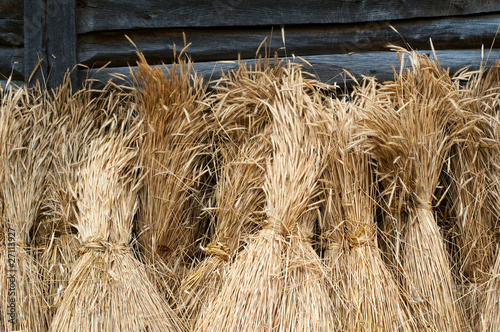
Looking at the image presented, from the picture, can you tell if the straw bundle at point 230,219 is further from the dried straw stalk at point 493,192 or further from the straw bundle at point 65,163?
the dried straw stalk at point 493,192

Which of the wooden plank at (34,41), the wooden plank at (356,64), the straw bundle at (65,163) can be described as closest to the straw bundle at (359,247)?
the wooden plank at (356,64)

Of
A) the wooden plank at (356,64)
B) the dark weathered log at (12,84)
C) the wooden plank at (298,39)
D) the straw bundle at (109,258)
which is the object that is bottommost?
the straw bundle at (109,258)

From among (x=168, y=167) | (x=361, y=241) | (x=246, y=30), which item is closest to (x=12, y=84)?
(x=168, y=167)

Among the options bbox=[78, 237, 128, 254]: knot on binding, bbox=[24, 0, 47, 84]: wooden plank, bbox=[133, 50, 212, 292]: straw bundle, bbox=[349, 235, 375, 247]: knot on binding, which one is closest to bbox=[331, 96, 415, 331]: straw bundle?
bbox=[349, 235, 375, 247]: knot on binding

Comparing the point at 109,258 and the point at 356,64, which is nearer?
the point at 109,258

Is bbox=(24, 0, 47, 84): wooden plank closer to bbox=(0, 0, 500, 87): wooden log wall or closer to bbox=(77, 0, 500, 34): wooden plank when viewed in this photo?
bbox=(0, 0, 500, 87): wooden log wall

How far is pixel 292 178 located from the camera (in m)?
1.62

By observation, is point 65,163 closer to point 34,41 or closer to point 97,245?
point 97,245

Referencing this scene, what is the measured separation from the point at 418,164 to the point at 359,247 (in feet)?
1.24

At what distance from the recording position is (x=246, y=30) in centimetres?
199

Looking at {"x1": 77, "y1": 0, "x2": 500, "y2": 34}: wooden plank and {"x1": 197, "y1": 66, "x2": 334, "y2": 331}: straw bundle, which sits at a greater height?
{"x1": 77, "y1": 0, "x2": 500, "y2": 34}: wooden plank

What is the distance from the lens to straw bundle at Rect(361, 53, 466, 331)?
5.16ft

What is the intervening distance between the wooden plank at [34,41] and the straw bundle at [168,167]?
54 centimetres

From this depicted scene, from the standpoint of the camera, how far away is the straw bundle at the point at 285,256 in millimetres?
1486
